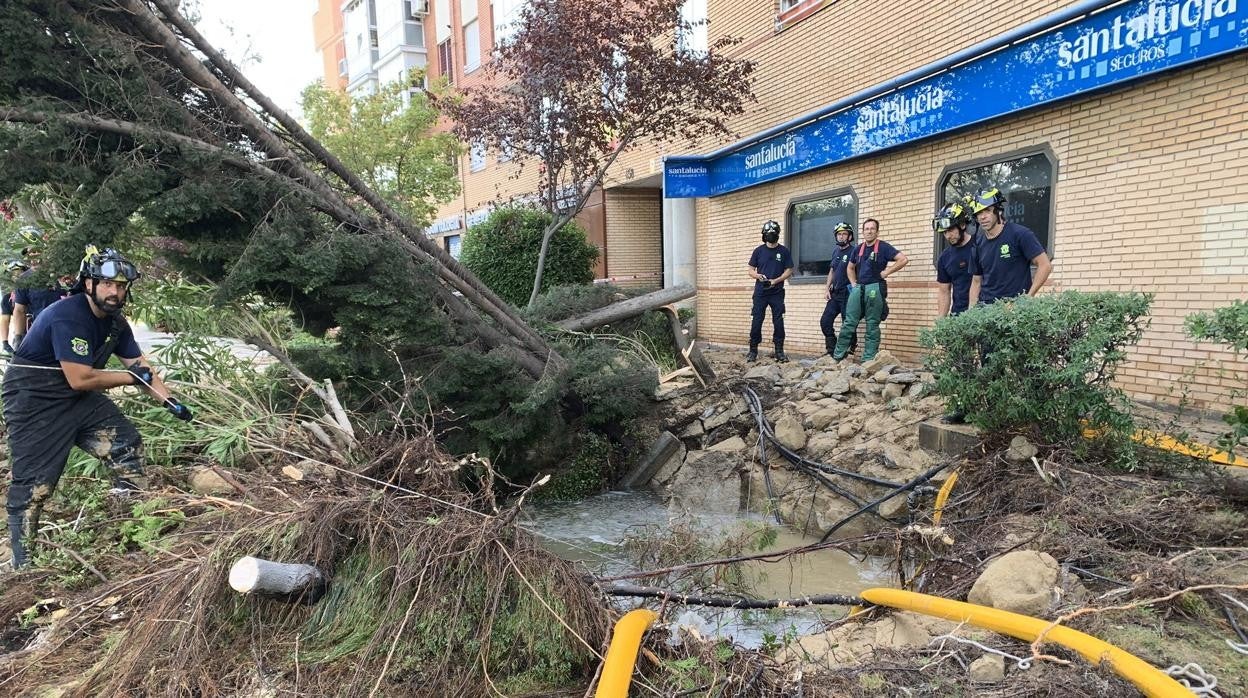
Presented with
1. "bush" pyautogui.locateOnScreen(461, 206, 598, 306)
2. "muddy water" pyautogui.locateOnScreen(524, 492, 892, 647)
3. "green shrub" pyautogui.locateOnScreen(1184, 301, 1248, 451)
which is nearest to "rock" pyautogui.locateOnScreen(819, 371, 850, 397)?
"muddy water" pyautogui.locateOnScreen(524, 492, 892, 647)

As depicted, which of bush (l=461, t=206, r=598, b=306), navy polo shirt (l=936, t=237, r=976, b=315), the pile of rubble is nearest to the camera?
the pile of rubble

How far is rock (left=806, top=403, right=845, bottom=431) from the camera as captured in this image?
252 inches

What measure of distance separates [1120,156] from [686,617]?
19.2ft

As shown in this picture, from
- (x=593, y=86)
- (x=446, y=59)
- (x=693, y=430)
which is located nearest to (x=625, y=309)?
(x=693, y=430)

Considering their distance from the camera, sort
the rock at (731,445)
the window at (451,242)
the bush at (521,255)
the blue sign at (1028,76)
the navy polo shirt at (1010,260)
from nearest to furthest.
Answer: the navy polo shirt at (1010,260) < the blue sign at (1028,76) < the rock at (731,445) < the bush at (521,255) < the window at (451,242)

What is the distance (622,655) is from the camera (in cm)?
243

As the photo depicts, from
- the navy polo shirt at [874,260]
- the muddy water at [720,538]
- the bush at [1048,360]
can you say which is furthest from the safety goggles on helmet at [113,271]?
the navy polo shirt at [874,260]

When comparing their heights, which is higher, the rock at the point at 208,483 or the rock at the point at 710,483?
the rock at the point at 208,483

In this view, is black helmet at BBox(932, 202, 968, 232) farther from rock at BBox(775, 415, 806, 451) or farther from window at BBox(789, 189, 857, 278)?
window at BBox(789, 189, 857, 278)

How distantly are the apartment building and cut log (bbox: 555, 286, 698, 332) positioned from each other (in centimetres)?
267

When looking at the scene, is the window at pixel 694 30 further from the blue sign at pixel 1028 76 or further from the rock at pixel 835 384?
the rock at pixel 835 384

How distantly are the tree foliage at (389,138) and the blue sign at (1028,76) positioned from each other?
9.36m

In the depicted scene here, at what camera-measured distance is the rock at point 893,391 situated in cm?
634

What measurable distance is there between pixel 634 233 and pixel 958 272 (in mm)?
11251
